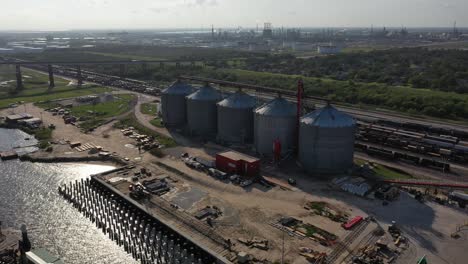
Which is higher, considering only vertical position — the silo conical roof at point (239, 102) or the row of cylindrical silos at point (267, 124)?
the silo conical roof at point (239, 102)

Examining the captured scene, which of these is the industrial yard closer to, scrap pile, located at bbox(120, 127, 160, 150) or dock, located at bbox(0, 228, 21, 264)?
scrap pile, located at bbox(120, 127, 160, 150)

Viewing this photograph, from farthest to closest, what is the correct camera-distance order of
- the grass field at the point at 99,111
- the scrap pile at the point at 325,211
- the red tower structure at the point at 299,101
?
the grass field at the point at 99,111, the red tower structure at the point at 299,101, the scrap pile at the point at 325,211

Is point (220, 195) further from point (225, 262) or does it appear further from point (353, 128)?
point (353, 128)

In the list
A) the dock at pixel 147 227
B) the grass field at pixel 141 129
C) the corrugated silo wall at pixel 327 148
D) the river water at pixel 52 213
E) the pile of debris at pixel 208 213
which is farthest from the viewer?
the grass field at pixel 141 129

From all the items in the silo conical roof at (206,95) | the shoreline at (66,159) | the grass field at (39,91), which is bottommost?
the shoreline at (66,159)

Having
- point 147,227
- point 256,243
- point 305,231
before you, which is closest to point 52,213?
point 147,227

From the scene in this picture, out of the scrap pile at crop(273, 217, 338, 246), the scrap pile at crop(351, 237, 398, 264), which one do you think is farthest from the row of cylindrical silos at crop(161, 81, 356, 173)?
the scrap pile at crop(351, 237, 398, 264)

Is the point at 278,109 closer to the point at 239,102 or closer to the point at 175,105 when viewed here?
the point at 239,102

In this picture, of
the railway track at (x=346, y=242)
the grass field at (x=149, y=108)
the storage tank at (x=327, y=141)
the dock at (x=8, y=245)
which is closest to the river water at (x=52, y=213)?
the dock at (x=8, y=245)

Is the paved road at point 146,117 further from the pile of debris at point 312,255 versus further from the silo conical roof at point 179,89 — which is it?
the pile of debris at point 312,255
